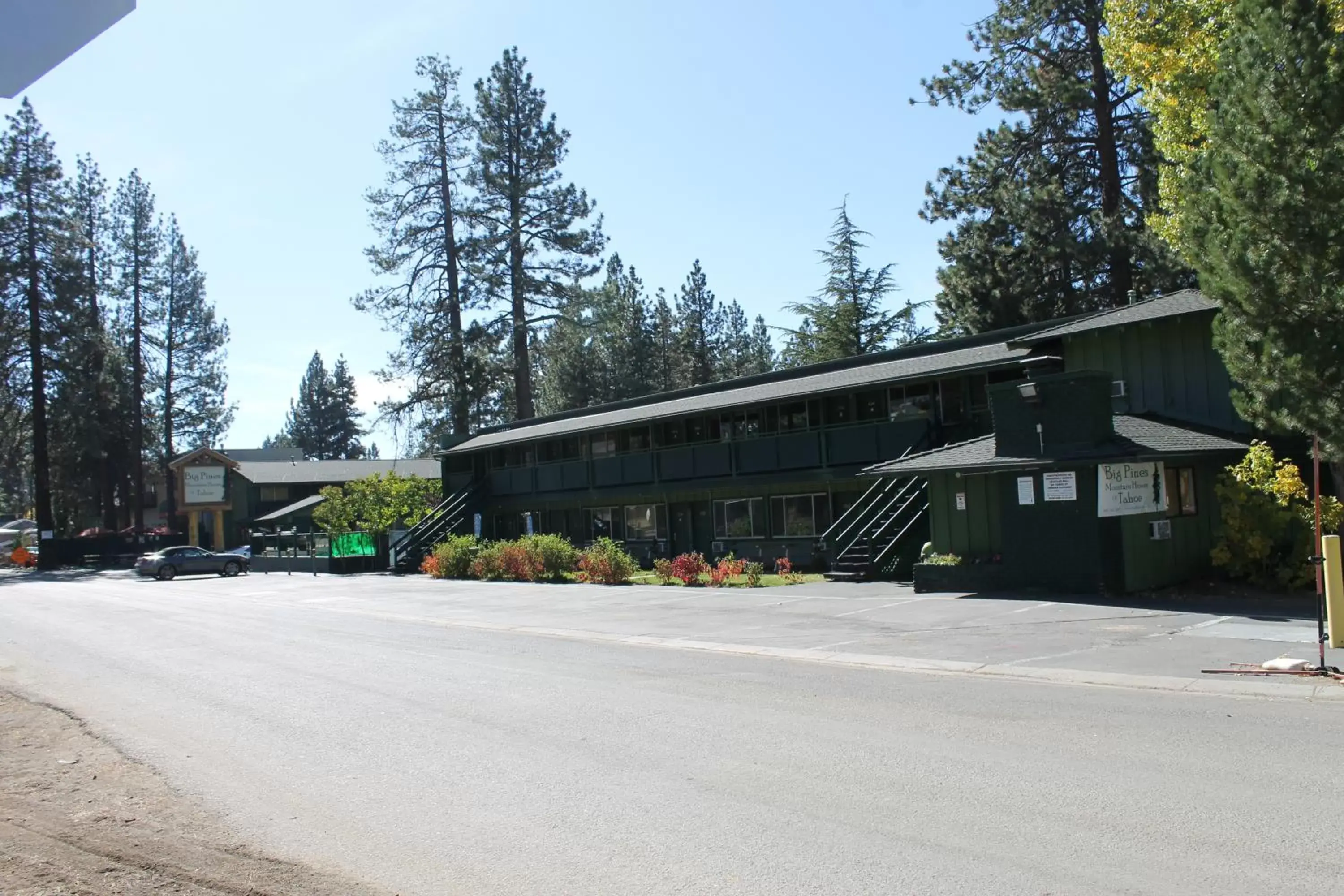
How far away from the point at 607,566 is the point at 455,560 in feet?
29.1

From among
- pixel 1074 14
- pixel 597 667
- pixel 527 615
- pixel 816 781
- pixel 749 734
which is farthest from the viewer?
pixel 1074 14

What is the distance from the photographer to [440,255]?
56.6 m

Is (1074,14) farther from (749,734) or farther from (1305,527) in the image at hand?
(749,734)

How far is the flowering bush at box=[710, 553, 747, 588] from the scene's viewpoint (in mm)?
28250

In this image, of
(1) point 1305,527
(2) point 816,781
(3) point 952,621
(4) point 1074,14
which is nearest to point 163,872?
(2) point 816,781

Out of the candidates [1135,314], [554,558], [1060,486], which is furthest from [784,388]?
[1060,486]

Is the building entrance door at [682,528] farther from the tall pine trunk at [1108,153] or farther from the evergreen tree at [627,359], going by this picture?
the evergreen tree at [627,359]

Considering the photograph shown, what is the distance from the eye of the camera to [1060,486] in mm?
19750

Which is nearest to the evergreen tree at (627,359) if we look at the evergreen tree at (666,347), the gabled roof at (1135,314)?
the evergreen tree at (666,347)

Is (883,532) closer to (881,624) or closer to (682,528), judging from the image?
(881,624)

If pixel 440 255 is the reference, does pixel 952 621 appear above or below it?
below

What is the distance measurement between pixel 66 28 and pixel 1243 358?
15.8m

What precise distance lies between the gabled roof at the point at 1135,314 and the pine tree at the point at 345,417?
103665 mm

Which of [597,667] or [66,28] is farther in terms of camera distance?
[597,667]
